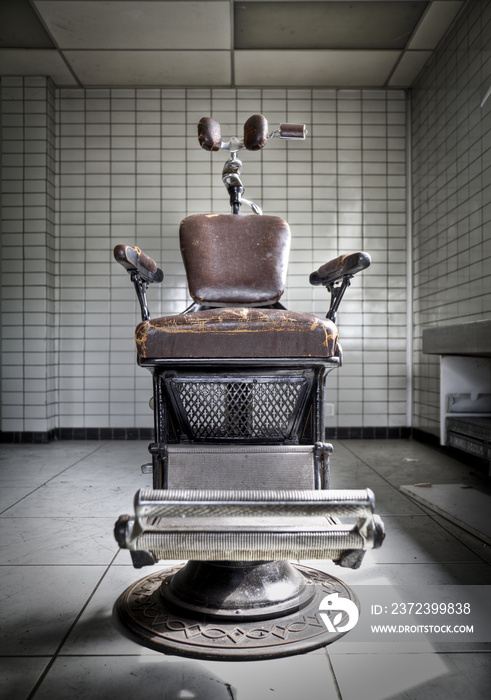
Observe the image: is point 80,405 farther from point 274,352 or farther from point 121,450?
point 274,352

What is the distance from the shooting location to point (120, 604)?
1318mm

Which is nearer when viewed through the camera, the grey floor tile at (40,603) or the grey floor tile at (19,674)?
the grey floor tile at (19,674)

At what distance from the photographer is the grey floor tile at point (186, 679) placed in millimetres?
973

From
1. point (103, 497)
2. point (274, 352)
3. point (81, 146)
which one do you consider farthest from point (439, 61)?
point (103, 497)

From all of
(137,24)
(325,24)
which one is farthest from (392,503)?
(137,24)

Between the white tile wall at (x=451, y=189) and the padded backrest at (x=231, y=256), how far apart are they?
1.64 metres

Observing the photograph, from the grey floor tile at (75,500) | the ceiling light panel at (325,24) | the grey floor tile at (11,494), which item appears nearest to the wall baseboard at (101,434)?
the grey floor tile at (75,500)

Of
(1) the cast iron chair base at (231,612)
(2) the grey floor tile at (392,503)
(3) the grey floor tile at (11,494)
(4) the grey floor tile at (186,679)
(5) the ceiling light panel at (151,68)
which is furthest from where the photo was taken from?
(5) the ceiling light panel at (151,68)

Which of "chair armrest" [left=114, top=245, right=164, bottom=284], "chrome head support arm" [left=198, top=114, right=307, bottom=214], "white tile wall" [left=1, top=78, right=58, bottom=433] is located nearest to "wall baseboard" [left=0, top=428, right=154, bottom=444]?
"white tile wall" [left=1, top=78, right=58, bottom=433]

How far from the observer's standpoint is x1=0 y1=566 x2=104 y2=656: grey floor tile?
3.79ft

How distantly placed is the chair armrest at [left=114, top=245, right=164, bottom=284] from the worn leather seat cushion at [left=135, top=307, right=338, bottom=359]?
0.24 m

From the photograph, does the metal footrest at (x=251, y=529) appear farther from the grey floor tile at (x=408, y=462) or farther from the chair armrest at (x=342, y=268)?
the grey floor tile at (x=408, y=462)

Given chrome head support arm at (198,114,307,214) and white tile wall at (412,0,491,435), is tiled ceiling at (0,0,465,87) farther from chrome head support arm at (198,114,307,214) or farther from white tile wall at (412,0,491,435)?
chrome head support arm at (198,114,307,214)

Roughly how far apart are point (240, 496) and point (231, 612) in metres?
0.39
